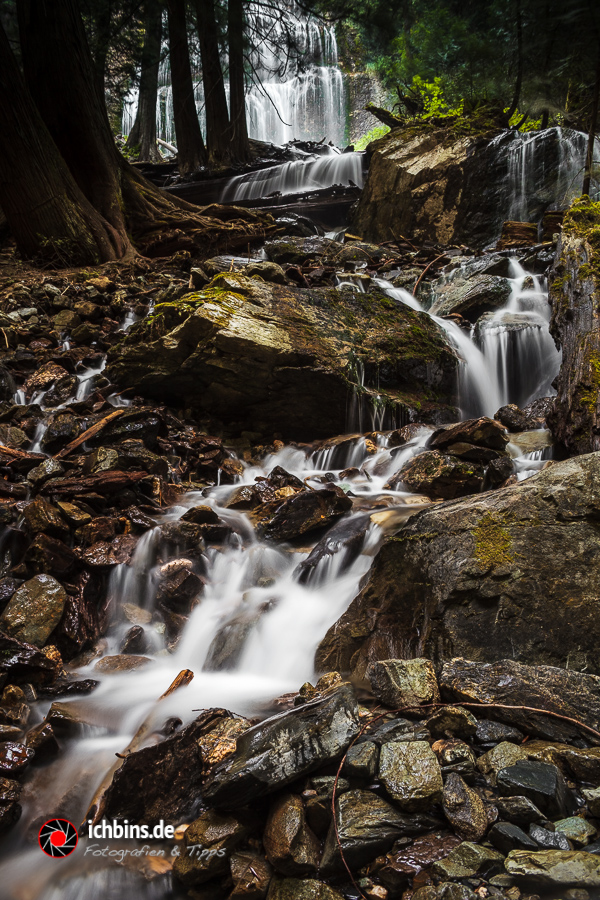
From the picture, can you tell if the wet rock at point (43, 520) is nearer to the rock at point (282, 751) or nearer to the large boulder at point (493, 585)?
the large boulder at point (493, 585)

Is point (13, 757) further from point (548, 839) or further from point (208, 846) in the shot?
point (548, 839)

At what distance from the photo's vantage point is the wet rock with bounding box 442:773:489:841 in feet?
5.13

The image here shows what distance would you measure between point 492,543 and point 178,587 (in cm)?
227

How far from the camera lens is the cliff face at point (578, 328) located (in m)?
4.06

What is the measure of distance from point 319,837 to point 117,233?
34.1 feet

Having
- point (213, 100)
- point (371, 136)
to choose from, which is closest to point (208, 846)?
point (213, 100)

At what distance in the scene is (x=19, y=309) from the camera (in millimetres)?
7473

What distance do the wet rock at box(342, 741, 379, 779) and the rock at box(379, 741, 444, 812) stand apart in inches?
1.1

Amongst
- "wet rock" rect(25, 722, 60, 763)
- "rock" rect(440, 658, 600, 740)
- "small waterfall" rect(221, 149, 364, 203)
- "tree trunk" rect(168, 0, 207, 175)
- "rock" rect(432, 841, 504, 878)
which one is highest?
"tree trunk" rect(168, 0, 207, 175)

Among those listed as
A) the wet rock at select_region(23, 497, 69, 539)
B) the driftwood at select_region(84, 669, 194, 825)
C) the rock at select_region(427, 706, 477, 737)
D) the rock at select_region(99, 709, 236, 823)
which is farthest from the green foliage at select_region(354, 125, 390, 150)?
the rock at select_region(99, 709, 236, 823)

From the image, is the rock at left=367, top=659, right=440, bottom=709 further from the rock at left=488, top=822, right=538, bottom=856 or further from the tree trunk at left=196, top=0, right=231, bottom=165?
the tree trunk at left=196, top=0, right=231, bottom=165

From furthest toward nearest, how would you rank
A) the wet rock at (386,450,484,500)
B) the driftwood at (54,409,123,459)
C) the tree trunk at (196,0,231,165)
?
the tree trunk at (196,0,231,165) → the driftwood at (54,409,123,459) → the wet rock at (386,450,484,500)

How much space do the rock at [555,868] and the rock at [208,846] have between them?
915 millimetres

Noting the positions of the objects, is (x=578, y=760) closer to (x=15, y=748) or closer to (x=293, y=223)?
(x=15, y=748)
